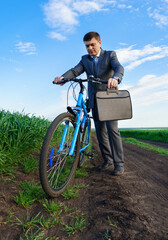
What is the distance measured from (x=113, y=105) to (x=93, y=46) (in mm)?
1091

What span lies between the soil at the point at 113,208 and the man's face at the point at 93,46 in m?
2.14

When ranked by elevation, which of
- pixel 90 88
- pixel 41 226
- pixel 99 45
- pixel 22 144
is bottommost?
pixel 41 226

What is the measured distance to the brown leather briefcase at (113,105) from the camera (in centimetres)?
288

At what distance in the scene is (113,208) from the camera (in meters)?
2.04

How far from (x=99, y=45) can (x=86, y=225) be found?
2.76 metres

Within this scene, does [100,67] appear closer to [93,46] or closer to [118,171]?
[93,46]

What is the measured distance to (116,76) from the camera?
9.72 feet

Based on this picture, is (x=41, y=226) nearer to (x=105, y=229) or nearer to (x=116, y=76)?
(x=105, y=229)

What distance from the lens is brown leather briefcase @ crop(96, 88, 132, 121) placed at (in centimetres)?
288

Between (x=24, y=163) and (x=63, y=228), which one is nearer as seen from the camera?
(x=63, y=228)

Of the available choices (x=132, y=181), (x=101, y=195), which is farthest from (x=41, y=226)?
(x=132, y=181)

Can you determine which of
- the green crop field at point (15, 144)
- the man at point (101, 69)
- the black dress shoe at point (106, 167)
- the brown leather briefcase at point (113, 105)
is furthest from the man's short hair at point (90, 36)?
the black dress shoe at point (106, 167)

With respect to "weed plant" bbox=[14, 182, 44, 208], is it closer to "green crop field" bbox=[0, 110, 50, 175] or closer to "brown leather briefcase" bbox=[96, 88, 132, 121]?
"green crop field" bbox=[0, 110, 50, 175]

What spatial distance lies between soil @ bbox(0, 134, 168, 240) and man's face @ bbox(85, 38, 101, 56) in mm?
2138
